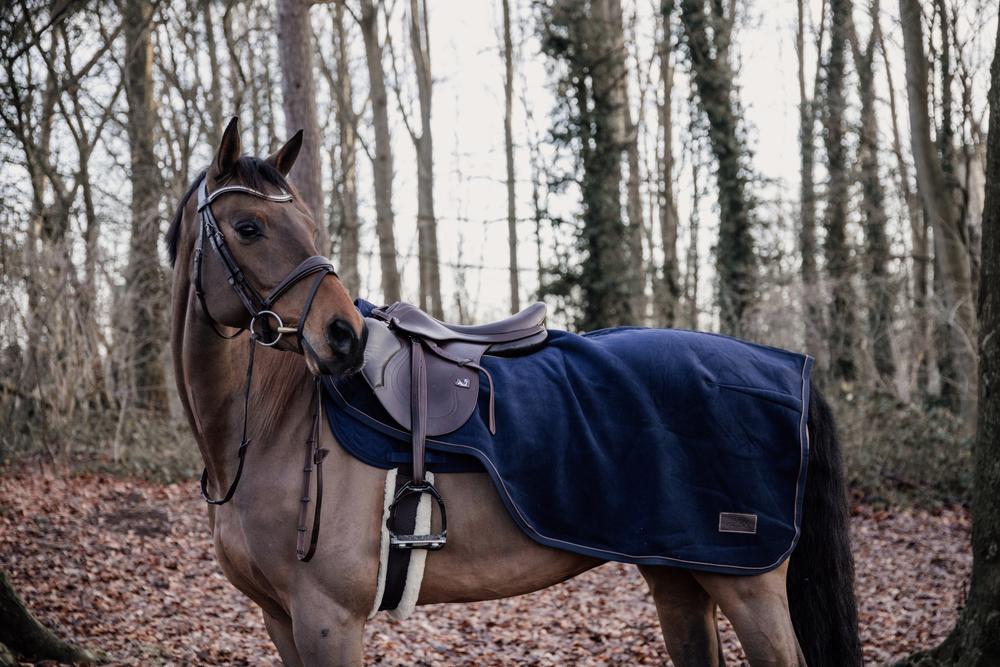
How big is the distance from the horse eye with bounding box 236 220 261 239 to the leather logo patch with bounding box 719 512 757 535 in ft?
6.62

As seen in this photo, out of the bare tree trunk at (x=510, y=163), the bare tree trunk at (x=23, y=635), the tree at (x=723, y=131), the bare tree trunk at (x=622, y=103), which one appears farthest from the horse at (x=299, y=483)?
the bare tree trunk at (x=510, y=163)

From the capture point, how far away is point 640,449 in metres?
3.02

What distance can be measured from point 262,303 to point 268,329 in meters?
0.09

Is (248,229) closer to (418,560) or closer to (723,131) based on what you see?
(418,560)

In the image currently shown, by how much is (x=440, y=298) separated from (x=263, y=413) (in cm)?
1647

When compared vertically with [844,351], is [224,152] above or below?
above

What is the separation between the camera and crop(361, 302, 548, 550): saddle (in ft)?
9.17

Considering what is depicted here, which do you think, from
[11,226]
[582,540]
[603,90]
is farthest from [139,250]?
[582,540]

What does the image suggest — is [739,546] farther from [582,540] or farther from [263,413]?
[263,413]

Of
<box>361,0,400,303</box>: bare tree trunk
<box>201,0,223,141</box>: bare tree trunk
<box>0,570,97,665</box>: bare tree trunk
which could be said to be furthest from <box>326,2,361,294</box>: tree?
<box>0,570,97,665</box>: bare tree trunk

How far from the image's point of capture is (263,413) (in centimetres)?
288

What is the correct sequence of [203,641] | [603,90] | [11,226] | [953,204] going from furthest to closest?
1. [603,90]
2. [953,204]
3. [11,226]
4. [203,641]

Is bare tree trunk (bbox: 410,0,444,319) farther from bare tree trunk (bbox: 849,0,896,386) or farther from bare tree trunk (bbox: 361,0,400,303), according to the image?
bare tree trunk (bbox: 849,0,896,386)

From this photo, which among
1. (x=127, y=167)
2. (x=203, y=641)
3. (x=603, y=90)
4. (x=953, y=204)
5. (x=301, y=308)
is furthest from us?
(x=127, y=167)
